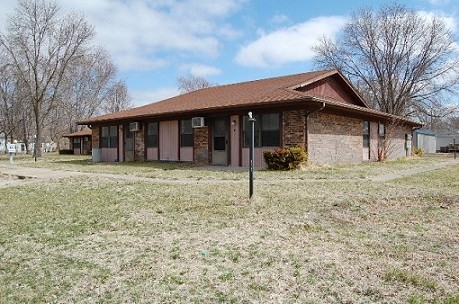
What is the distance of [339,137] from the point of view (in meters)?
15.6

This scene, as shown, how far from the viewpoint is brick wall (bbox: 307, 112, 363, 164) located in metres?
13.9

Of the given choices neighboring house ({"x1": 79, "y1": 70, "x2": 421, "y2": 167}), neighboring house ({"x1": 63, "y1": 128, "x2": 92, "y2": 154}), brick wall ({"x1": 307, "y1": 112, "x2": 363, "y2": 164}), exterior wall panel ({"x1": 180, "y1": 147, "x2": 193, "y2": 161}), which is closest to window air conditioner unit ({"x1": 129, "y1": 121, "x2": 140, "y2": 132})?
neighboring house ({"x1": 79, "y1": 70, "x2": 421, "y2": 167})

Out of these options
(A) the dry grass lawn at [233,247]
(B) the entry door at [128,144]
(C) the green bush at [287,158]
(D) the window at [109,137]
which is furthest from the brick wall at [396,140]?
(D) the window at [109,137]

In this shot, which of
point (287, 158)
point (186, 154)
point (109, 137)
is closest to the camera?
point (287, 158)

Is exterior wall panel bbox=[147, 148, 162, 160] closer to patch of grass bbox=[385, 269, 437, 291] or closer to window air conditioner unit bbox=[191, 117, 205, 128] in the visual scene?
window air conditioner unit bbox=[191, 117, 205, 128]

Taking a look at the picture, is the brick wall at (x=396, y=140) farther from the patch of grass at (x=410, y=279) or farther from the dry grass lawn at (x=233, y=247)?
the patch of grass at (x=410, y=279)

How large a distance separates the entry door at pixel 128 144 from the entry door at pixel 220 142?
6.07 metres

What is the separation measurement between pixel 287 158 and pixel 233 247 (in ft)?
28.1

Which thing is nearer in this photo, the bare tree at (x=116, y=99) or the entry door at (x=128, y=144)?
the entry door at (x=128, y=144)

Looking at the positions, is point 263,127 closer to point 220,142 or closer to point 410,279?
point 220,142

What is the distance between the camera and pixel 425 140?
4069 cm

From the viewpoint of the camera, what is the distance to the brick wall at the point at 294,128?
13.4m

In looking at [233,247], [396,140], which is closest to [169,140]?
[396,140]

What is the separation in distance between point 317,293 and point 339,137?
1323 cm
